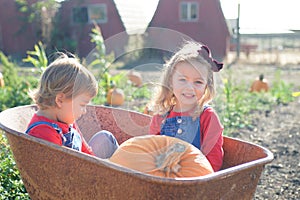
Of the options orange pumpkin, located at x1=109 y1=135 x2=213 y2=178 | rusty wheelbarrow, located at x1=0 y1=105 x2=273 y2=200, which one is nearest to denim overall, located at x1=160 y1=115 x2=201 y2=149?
rusty wheelbarrow, located at x1=0 y1=105 x2=273 y2=200

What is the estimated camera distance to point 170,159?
66.4 inches

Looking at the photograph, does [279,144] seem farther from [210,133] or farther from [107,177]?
[107,177]

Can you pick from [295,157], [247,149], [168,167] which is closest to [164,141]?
[168,167]

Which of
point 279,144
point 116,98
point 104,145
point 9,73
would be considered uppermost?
point 104,145

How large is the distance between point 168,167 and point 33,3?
1766 cm

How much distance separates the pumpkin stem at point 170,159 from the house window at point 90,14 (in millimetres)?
16492

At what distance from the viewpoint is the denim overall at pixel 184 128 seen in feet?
8.04

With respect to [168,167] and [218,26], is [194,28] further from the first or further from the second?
[168,167]

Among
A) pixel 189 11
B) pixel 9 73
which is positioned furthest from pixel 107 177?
pixel 189 11

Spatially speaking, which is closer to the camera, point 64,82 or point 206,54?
point 64,82

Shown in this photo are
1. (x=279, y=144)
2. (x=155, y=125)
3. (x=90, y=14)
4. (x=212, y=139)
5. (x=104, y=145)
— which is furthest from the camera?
(x=90, y=14)

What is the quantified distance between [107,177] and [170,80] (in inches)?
44.5

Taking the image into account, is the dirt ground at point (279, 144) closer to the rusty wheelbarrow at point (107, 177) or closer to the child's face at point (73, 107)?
the child's face at point (73, 107)

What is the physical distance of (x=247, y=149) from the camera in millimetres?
2117
